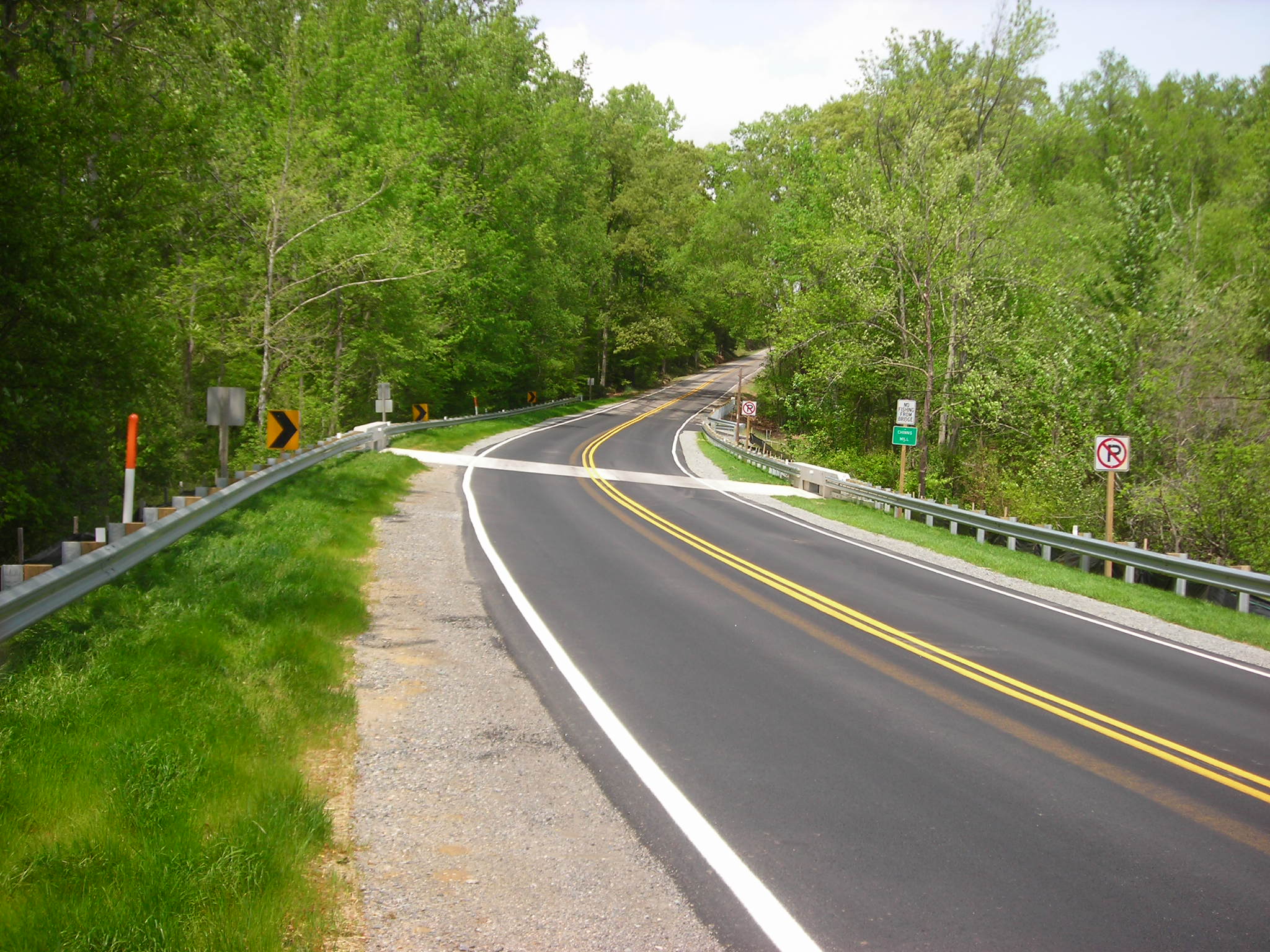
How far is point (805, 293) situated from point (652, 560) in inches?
1184

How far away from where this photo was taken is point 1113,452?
703 inches

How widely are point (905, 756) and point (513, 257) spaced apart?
44389 millimetres

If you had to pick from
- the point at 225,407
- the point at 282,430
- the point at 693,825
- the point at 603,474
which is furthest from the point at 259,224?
the point at 693,825

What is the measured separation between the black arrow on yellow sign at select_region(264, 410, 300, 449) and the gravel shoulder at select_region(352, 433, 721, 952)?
361 inches

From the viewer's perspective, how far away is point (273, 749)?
5.51m

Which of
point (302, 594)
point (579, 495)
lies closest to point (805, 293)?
point (579, 495)

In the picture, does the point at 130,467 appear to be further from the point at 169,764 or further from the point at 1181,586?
the point at 1181,586

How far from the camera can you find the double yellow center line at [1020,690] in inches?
258

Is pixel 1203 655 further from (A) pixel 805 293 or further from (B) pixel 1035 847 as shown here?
(A) pixel 805 293

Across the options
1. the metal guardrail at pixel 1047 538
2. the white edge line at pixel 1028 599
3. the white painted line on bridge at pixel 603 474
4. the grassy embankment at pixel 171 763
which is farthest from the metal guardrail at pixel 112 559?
the metal guardrail at pixel 1047 538

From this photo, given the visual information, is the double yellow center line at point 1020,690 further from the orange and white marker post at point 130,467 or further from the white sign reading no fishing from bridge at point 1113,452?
the white sign reading no fishing from bridge at point 1113,452

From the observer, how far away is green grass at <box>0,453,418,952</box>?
12.1ft

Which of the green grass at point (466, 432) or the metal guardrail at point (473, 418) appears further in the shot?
the green grass at point (466, 432)

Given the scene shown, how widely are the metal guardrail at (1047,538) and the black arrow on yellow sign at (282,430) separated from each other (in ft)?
47.2
